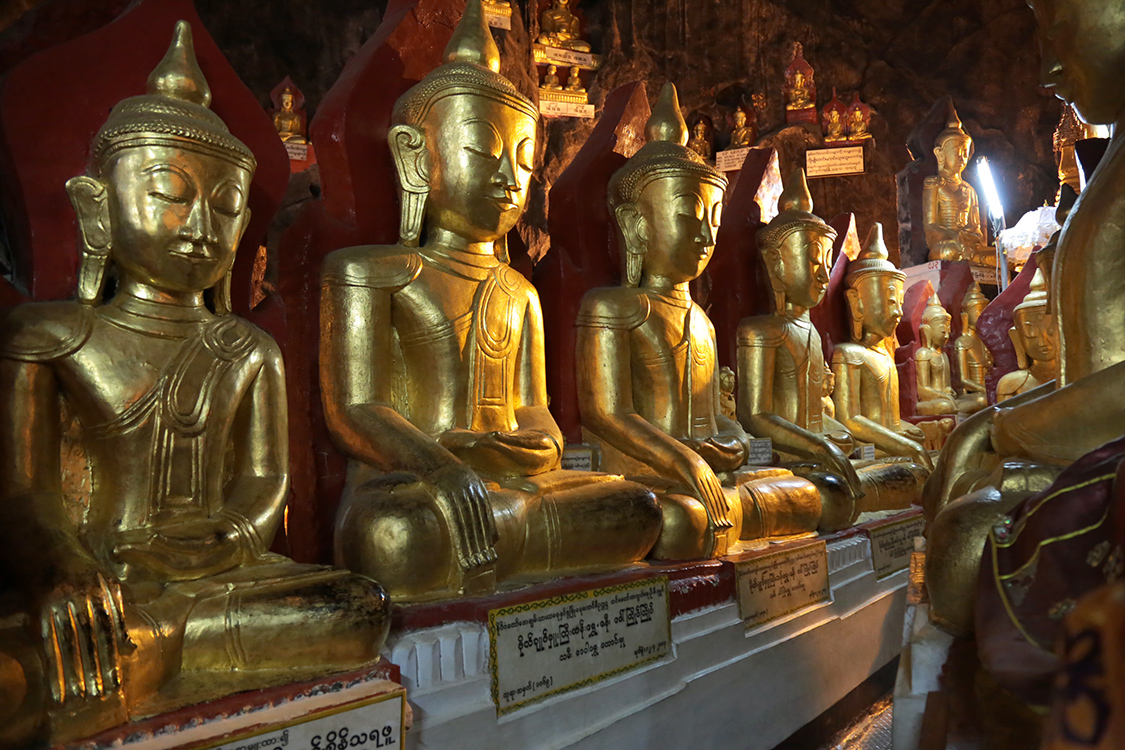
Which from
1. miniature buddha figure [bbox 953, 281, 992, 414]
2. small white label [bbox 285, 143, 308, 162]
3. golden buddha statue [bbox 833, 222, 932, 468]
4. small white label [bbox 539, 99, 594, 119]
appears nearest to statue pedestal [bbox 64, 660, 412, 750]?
golden buddha statue [bbox 833, 222, 932, 468]

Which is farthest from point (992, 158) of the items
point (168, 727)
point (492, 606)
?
point (168, 727)

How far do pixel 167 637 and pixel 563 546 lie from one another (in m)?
1.23

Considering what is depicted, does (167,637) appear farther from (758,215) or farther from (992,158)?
(992,158)

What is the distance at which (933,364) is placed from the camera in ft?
24.8

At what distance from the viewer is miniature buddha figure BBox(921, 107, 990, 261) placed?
11156 mm

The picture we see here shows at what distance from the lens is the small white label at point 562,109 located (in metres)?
6.96

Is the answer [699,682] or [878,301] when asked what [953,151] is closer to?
[878,301]

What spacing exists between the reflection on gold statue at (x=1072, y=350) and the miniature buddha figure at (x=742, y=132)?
8556 mm

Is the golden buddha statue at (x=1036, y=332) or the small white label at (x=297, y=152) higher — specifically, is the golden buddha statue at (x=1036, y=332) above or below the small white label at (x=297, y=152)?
below

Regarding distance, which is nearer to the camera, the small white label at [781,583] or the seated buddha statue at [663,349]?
the small white label at [781,583]

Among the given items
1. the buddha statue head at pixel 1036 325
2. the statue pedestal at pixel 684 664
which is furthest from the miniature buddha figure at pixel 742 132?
the statue pedestal at pixel 684 664

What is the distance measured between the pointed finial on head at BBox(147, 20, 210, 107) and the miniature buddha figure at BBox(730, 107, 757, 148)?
8.55 metres

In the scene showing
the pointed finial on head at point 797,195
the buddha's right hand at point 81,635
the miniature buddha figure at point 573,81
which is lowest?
the buddha's right hand at point 81,635

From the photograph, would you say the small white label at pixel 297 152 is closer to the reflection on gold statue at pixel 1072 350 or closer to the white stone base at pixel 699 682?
the white stone base at pixel 699 682
